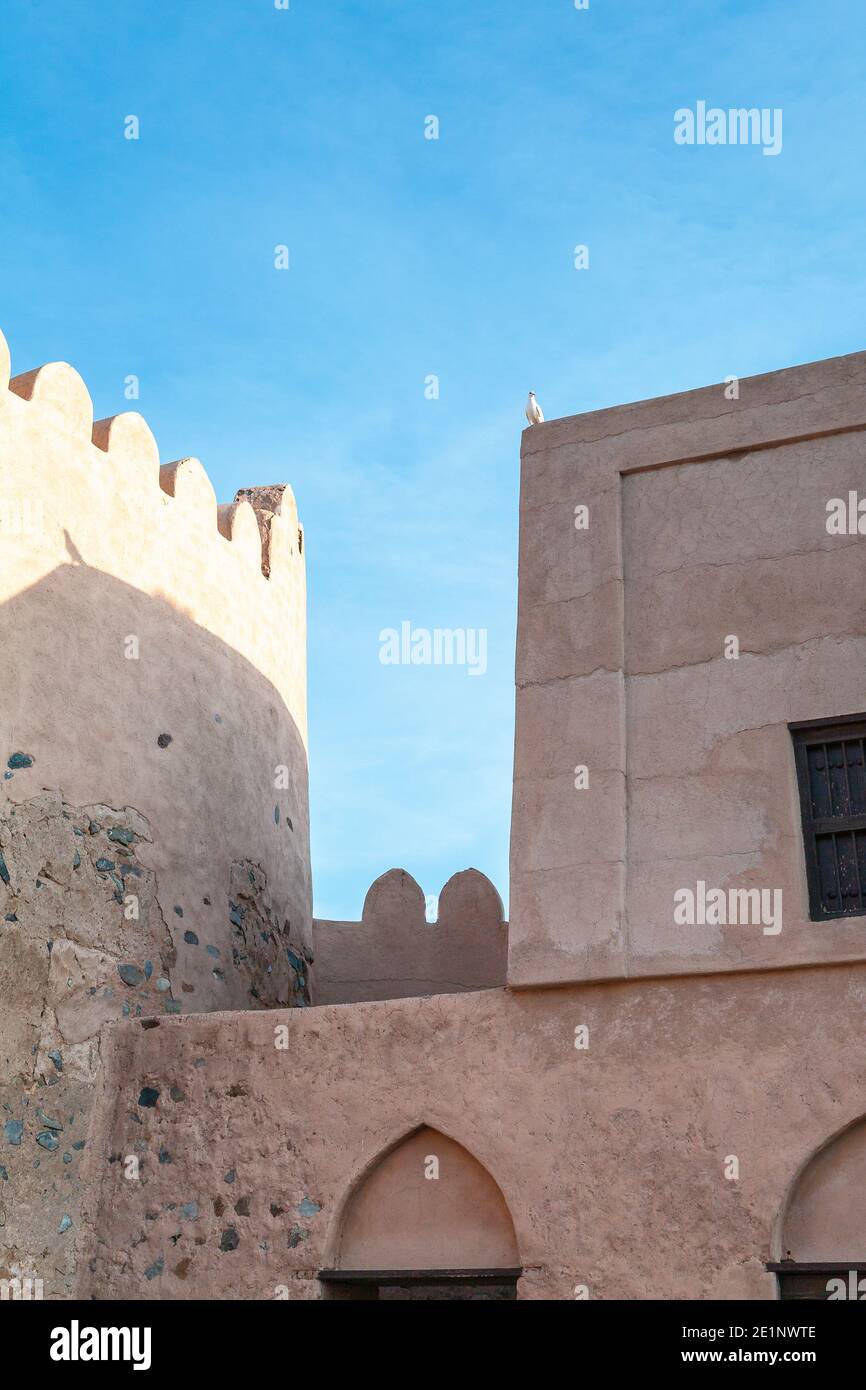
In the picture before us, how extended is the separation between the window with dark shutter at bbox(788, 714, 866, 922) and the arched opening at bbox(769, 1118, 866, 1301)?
1065 mm

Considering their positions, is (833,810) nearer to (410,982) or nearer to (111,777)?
(111,777)

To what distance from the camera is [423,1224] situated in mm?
7852

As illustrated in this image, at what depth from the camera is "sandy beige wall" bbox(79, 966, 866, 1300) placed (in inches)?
280

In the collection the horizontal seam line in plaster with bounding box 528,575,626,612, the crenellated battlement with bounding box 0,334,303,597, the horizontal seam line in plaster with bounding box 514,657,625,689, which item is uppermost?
the crenellated battlement with bounding box 0,334,303,597

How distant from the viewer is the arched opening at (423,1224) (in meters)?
7.71

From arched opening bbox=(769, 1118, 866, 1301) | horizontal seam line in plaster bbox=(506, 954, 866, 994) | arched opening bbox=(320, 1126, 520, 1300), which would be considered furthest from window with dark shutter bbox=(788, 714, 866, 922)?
arched opening bbox=(320, 1126, 520, 1300)

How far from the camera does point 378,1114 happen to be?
→ 7.95 metres

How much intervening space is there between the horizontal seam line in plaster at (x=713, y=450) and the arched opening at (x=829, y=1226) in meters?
3.56

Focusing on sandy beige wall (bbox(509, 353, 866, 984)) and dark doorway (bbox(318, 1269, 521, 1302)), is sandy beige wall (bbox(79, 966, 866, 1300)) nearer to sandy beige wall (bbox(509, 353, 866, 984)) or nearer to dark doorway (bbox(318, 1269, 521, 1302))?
dark doorway (bbox(318, 1269, 521, 1302))

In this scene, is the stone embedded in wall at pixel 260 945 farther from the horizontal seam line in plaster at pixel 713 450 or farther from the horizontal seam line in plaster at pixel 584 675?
the horizontal seam line in plaster at pixel 713 450

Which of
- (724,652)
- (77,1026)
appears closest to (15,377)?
(77,1026)

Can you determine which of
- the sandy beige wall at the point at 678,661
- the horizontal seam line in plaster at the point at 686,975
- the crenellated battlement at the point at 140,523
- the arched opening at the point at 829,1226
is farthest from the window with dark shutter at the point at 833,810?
the crenellated battlement at the point at 140,523

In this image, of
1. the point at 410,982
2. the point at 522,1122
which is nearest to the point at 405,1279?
the point at 522,1122
